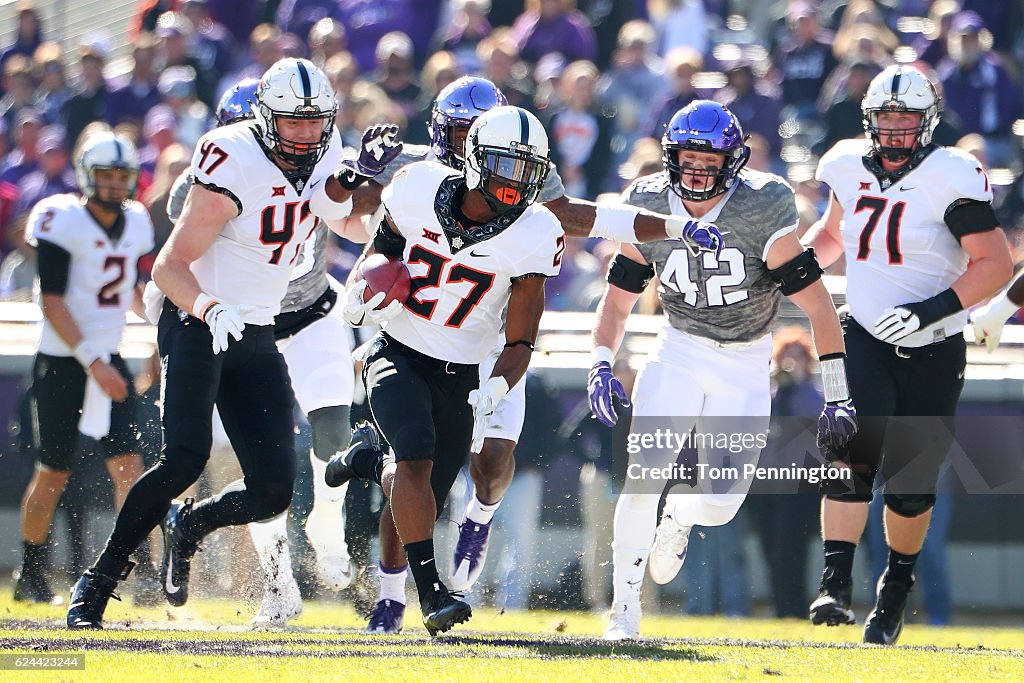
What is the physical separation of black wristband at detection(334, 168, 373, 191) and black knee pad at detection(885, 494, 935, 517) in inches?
97.6

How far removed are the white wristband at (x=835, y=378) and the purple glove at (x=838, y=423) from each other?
23mm

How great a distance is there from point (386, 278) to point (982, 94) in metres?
5.59

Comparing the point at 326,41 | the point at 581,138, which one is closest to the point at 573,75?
the point at 581,138

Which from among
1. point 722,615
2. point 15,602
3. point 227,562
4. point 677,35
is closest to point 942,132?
point 677,35

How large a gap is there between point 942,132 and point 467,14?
3.39m

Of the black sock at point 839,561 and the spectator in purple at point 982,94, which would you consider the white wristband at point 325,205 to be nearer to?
the black sock at point 839,561

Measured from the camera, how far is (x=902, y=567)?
662cm

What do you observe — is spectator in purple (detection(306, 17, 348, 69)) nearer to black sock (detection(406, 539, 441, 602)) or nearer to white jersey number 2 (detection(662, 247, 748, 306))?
white jersey number 2 (detection(662, 247, 748, 306))

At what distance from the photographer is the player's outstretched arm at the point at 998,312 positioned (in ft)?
21.7

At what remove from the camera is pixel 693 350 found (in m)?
6.48

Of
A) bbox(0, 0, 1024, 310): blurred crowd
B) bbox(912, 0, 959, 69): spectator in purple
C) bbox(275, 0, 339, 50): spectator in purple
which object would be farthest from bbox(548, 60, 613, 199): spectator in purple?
bbox(275, 0, 339, 50): spectator in purple

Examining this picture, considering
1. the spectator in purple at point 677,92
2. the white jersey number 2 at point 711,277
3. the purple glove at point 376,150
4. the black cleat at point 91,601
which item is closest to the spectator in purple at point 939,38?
the spectator in purple at point 677,92

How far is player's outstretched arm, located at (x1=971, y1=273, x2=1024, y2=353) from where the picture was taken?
21.7 ft

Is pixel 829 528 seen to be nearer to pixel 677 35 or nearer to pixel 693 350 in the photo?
pixel 693 350
